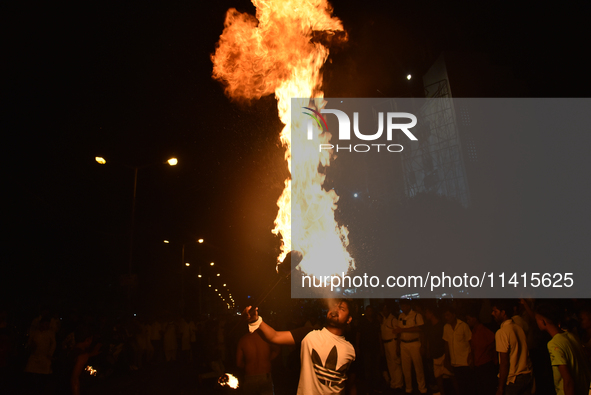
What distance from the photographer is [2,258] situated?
18.3m

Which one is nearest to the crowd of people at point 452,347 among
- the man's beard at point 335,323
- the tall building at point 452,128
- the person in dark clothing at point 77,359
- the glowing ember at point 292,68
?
the man's beard at point 335,323

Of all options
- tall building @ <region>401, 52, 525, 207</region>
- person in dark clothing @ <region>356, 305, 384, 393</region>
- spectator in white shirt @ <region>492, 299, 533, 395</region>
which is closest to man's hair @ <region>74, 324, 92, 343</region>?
person in dark clothing @ <region>356, 305, 384, 393</region>

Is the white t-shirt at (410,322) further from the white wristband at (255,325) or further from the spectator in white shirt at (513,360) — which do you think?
the white wristband at (255,325)

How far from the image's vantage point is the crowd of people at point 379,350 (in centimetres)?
456

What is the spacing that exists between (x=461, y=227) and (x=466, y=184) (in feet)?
26.2

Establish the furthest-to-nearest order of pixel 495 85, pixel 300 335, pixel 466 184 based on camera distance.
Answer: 1. pixel 495 85
2. pixel 466 184
3. pixel 300 335

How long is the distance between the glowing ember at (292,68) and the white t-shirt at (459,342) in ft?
8.39

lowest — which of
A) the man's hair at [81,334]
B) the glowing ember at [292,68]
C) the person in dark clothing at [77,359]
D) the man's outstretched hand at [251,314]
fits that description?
the person in dark clothing at [77,359]

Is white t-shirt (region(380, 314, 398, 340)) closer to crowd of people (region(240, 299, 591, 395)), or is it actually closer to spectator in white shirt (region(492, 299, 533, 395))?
crowd of people (region(240, 299, 591, 395))

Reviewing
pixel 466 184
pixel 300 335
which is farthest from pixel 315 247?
pixel 466 184

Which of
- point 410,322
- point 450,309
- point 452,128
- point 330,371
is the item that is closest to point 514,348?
point 450,309

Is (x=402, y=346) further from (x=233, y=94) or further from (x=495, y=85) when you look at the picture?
(x=495, y=85)

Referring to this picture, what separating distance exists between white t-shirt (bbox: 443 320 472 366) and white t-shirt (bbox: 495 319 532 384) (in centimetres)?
191

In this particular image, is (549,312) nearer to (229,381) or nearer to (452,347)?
(452,347)
